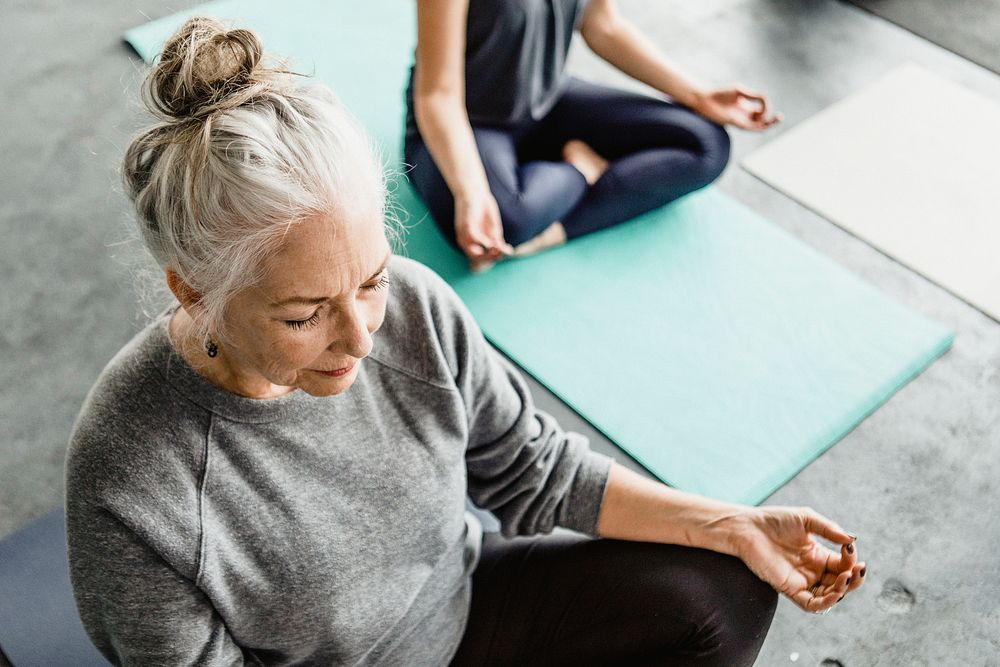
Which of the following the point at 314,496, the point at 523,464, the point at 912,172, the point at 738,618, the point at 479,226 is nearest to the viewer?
the point at 314,496

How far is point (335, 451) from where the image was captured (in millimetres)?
1300

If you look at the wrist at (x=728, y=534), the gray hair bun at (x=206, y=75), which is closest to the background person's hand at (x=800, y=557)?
the wrist at (x=728, y=534)

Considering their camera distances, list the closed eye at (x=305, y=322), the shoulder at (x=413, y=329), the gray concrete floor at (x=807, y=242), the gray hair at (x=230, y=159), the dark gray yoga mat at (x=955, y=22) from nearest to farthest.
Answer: the gray hair at (x=230, y=159)
the closed eye at (x=305, y=322)
the shoulder at (x=413, y=329)
the gray concrete floor at (x=807, y=242)
the dark gray yoga mat at (x=955, y=22)

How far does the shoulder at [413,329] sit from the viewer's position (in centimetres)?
135

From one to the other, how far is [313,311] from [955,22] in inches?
131

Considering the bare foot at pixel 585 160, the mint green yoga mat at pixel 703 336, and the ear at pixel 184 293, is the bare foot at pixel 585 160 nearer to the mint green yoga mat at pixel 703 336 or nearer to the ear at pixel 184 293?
the mint green yoga mat at pixel 703 336

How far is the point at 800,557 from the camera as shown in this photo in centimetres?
146

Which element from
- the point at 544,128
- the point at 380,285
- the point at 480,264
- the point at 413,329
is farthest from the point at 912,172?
the point at 380,285

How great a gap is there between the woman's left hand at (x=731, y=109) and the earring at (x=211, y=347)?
189 centimetres

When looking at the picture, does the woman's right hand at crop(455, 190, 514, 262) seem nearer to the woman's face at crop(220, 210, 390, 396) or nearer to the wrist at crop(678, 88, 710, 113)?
the wrist at crop(678, 88, 710, 113)

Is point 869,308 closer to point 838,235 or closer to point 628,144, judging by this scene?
point 838,235

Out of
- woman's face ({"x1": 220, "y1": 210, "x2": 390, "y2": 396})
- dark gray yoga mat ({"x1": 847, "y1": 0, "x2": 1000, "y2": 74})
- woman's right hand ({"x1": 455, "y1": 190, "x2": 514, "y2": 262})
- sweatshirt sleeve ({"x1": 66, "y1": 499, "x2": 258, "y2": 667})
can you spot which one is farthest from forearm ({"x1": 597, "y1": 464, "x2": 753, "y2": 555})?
dark gray yoga mat ({"x1": 847, "y1": 0, "x2": 1000, "y2": 74})

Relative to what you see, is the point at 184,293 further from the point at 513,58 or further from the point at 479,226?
the point at 513,58

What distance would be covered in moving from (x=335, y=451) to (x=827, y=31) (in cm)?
296
